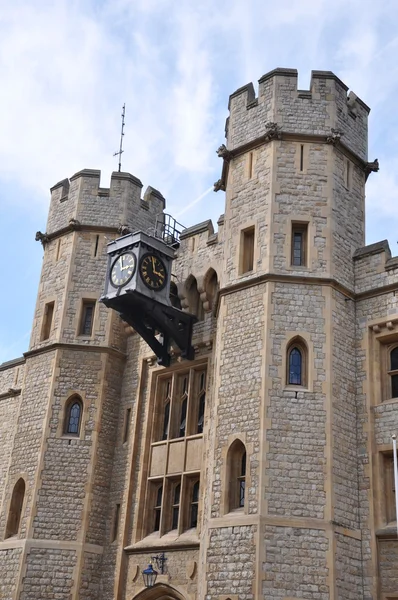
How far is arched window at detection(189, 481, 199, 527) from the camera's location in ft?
57.8

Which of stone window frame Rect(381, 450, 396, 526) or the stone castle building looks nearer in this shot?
the stone castle building

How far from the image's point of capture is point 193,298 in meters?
20.0

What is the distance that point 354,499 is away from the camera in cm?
1503

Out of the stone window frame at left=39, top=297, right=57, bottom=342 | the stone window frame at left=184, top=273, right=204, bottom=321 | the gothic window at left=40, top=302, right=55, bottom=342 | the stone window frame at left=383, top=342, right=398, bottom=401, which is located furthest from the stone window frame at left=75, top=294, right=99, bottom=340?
the stone window frame at left=383, top=342, right=398, bottom=401

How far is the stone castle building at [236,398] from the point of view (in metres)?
14.6

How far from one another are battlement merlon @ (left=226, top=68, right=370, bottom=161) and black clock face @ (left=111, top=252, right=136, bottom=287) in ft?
11.6

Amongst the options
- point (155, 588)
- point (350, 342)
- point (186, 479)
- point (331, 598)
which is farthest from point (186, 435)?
point (331, 598)

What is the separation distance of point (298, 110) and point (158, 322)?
19.0 ft

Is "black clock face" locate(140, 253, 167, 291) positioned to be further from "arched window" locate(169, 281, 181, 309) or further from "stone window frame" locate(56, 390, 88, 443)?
"stone window frame" locate(56, 390, 88, 443)

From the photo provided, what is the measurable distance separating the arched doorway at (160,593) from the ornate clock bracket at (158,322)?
Result: 5.00 m

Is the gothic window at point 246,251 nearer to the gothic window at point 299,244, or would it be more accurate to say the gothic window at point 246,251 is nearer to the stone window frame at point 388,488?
the gothic window at point 299,244

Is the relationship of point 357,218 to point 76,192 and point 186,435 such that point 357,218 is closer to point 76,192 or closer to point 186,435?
point 186,435

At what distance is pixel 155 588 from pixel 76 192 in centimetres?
1116

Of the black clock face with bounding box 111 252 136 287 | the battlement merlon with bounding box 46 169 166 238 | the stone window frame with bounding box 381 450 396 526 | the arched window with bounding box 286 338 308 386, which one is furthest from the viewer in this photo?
the battlement merlon with bounding box 46 169 166 238
